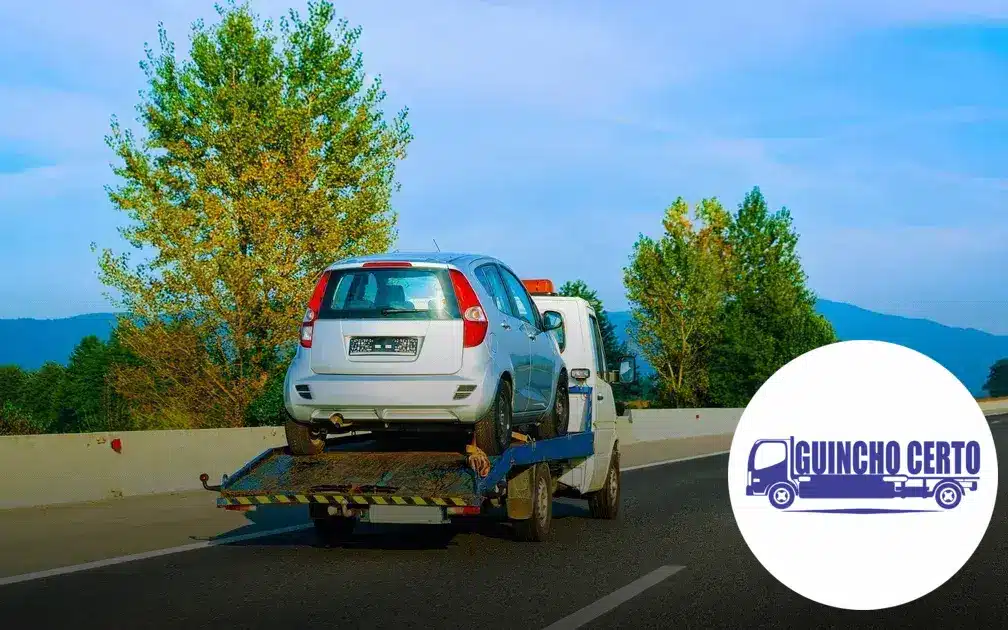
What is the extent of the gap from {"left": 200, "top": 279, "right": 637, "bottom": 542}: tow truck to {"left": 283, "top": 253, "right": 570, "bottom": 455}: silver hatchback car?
29cm

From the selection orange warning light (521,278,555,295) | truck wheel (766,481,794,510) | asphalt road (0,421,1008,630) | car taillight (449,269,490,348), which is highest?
orange warning light (521,278,555,295)

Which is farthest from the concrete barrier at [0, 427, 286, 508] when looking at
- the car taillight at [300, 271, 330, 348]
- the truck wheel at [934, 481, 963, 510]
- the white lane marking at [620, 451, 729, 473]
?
the truck wheel at [934, 481, 963, 510]

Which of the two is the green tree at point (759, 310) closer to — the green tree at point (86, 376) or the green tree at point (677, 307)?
the green tree at point (677, 307)

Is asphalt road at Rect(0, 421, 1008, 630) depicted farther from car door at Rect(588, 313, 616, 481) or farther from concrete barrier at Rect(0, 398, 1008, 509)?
concrete barrier at Rect(0, 398, 1008, 509)

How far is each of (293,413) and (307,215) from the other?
27.4 metres

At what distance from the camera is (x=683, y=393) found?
316ft

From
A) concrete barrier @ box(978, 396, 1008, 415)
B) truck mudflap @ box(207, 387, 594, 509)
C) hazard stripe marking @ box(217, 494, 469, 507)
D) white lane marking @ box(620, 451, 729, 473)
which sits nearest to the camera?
hazard stripe marking @ box(217, 494, 469, 507)

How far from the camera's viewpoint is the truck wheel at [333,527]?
1291 cm

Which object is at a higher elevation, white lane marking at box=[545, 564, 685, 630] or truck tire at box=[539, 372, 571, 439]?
truck tire at box=[539, 372, 571, 439]

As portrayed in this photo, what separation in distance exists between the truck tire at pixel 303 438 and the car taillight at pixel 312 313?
71 centimetres

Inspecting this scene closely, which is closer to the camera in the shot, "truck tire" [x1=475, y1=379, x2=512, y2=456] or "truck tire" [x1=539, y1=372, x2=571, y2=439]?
"truck tire" [x1=475, y1=379, x2=512, y2=456]

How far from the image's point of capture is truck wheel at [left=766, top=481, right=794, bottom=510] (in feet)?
30.0

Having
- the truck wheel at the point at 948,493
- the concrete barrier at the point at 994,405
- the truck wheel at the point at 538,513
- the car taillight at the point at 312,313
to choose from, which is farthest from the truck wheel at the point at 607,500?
the concrete barrier at the point at 994,405

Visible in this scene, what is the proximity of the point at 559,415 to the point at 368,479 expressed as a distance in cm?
327
